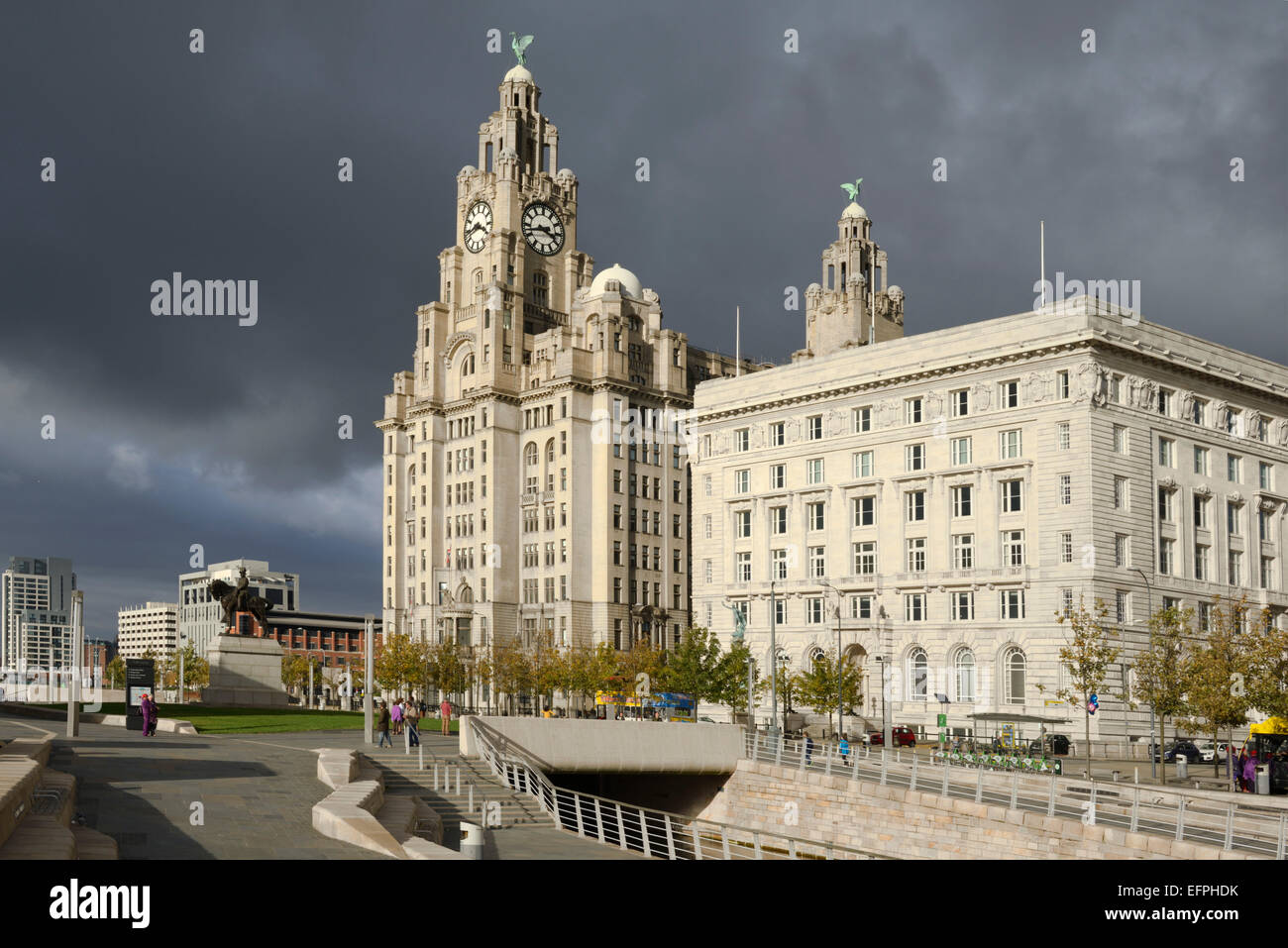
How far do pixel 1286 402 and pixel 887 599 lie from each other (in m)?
29.0

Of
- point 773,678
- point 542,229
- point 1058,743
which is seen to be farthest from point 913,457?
point 542,229

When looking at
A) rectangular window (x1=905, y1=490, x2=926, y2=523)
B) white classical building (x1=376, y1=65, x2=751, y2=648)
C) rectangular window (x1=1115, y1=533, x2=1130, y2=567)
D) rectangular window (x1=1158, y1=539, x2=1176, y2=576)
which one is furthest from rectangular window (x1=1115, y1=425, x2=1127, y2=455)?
white classical building (x1=376, y1=65, x2=751, y2=648)

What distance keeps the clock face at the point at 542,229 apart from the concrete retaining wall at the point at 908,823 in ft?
292

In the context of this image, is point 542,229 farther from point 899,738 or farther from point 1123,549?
point 899,738

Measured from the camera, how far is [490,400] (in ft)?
416

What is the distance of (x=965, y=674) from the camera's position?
265 feet

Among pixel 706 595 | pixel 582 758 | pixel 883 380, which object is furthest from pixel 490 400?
Result: pixel 582 758

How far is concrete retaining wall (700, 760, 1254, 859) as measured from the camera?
35406 mm

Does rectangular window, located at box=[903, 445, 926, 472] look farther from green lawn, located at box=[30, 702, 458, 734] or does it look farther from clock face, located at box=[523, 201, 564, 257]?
clock face, located at box=[523, 201, 564, 257]

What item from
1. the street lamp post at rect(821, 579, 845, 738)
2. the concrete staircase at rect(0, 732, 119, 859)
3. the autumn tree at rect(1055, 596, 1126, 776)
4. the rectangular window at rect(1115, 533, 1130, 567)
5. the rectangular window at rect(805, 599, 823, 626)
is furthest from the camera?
the rectangular window at rect(805, 599, 823, 626)

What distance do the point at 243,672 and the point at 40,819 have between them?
56299 millimetres

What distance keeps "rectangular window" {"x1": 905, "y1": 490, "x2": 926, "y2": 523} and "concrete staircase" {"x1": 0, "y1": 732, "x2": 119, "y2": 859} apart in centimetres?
6431

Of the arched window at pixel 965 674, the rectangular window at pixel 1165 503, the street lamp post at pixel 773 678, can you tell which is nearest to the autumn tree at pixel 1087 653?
the arched window at pixel 965 674

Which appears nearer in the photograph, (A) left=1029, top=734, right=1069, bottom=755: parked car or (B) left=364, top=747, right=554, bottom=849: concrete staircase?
(B) left=364, top=747, right=554, bottom=849: concrete staircase
